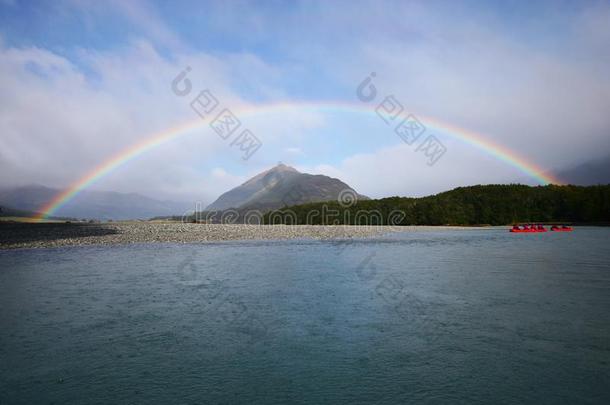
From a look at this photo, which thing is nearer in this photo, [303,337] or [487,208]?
[303,337]

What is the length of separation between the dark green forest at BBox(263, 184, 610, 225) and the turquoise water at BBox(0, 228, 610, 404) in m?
110

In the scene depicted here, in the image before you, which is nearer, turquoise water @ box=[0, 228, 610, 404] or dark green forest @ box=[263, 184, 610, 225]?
turquoise water @ box=[0, 228, 610, 404]

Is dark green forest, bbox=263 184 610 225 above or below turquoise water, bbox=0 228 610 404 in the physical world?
above

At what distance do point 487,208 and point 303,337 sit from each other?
→ 5228 inches

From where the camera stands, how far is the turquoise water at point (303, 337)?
8836 mm

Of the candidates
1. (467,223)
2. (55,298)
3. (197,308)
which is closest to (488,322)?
(197,308)

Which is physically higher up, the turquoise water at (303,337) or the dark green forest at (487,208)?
the dark green forest at (487,208)

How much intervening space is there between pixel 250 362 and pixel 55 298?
11.2 m

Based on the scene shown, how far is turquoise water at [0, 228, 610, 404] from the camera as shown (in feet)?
29.0

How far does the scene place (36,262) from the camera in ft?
93.4

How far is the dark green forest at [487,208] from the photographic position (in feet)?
383

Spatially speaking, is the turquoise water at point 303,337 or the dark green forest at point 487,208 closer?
the turquoise water at point 303,337

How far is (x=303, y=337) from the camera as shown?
12438 millimetres

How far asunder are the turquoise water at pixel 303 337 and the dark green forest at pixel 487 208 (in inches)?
4348
